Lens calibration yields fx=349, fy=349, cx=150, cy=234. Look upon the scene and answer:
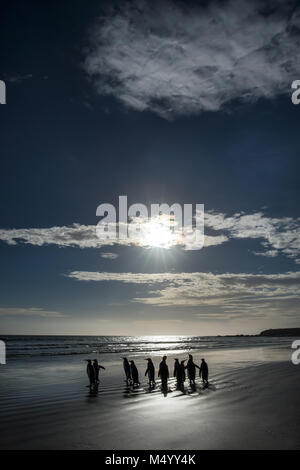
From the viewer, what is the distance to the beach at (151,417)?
879 cm

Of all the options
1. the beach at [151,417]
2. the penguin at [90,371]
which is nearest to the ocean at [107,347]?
the penguin at [90,371]

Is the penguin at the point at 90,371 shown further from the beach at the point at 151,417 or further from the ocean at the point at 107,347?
the ocean at the point at 107,347

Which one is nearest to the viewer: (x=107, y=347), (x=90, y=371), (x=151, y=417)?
(x=151, y=417)

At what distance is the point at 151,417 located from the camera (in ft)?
37.6

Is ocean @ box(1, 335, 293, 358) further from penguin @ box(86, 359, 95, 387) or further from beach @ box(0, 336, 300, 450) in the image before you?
beach @ box(0, 336, 300, 450)

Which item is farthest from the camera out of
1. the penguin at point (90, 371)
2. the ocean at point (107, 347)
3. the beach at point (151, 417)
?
the ocean at point (107, 347)

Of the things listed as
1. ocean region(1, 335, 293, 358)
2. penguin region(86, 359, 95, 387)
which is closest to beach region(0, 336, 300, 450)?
penguin region(86, 359, 95, 387)

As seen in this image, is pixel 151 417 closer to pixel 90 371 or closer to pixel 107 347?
pixel 90 371

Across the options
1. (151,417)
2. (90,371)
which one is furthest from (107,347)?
(151,417)

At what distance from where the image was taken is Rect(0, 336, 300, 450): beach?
879 cm

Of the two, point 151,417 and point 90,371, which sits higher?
point 151,417

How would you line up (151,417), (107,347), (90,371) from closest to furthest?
1. (151,417)
2. (90,371)
3. (107,347)

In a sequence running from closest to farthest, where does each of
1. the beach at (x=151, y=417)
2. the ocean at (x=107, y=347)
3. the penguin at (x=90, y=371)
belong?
the beach at (x=151, y=417)
the penguin at (x=90, y=371)
the ocean at (x=107, y=347)
